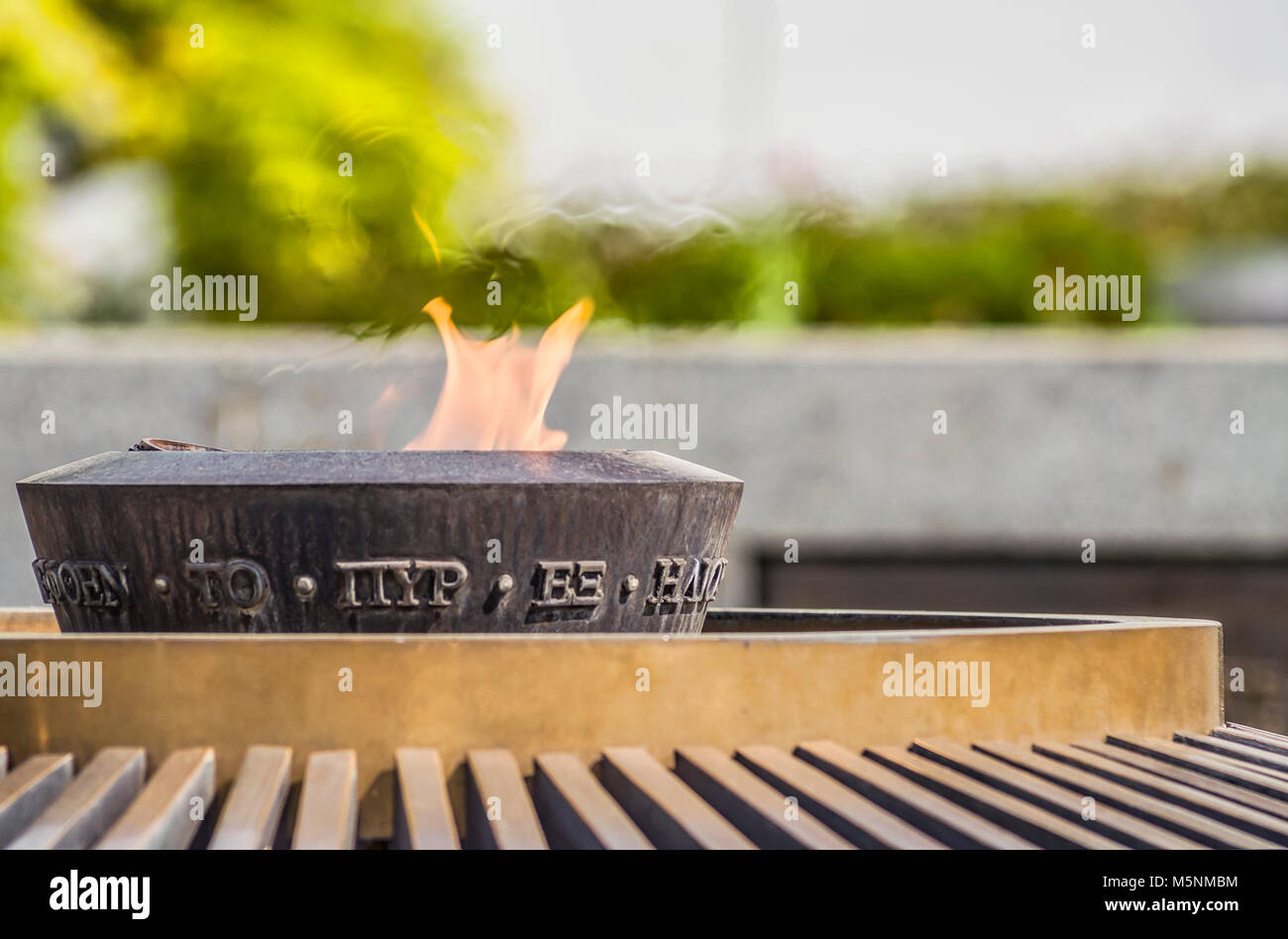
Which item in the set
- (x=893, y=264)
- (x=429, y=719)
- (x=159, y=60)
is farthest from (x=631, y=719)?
(x=159, y=60)

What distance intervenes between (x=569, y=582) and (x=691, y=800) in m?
0.95

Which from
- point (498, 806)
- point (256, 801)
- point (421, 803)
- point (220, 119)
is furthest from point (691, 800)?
point (220, 119)

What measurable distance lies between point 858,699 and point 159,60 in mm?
22357

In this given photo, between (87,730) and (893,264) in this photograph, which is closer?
(87,730)

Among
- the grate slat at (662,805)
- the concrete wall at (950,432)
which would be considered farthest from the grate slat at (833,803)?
the concrete wall at (950,432)

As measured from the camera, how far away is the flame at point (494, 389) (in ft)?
13.1

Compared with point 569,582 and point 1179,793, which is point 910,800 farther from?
point 569,582

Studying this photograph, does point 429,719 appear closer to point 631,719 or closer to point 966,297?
point 631,719

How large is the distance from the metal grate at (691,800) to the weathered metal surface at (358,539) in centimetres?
53

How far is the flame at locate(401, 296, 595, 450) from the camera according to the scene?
3.99 meters

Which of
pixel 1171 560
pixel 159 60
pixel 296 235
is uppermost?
pixel 159 60

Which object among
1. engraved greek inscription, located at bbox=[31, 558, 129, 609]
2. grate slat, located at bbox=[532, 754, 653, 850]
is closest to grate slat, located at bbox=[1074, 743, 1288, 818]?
grate slat, located at bbox=[532, 754, 653, 850]

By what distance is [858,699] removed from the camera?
3012 millimetres

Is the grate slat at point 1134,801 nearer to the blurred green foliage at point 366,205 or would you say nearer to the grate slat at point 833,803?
the grate slat at point 833,803
